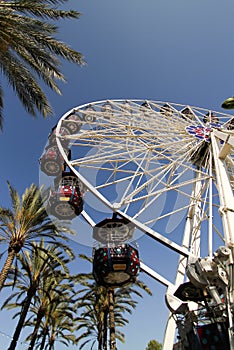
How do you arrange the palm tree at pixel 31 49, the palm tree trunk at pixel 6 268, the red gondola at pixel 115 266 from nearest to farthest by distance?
the palm tree at pixel 31 49
the red gondola at pixel 115 266
the palm tree trunk at pixel 6 268

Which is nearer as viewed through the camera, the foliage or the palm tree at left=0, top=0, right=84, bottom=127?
the palm tree at left=0, top=0, right=84, bottom=127

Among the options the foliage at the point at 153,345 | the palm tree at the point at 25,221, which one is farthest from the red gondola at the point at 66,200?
the foliage at the point at 153,345

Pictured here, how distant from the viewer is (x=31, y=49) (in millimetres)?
8109

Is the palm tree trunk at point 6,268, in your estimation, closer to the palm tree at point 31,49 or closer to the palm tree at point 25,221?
the palm tree at point 25,221

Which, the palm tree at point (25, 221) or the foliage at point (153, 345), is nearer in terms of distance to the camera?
the palm tree at point (25, 221)

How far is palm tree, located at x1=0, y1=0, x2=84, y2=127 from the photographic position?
7.48 meters

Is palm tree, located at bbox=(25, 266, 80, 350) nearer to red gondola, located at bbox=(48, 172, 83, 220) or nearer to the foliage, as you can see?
red gondola, located at bbox=(48, 172, 83, 220)

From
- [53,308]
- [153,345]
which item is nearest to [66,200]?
[53,308]

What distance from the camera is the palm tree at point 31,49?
7.48 meters

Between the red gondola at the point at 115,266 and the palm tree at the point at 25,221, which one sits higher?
the palm tree at the point at 25,221

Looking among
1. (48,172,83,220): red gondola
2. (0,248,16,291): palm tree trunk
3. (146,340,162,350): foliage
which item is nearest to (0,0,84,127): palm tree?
(48,172,83,220): red gondola

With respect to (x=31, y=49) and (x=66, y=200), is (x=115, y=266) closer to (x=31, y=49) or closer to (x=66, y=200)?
(x=66, y=200)

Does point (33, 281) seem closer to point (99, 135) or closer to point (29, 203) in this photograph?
point (29, 203)

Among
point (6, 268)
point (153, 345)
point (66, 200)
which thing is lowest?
point (153, 345)
